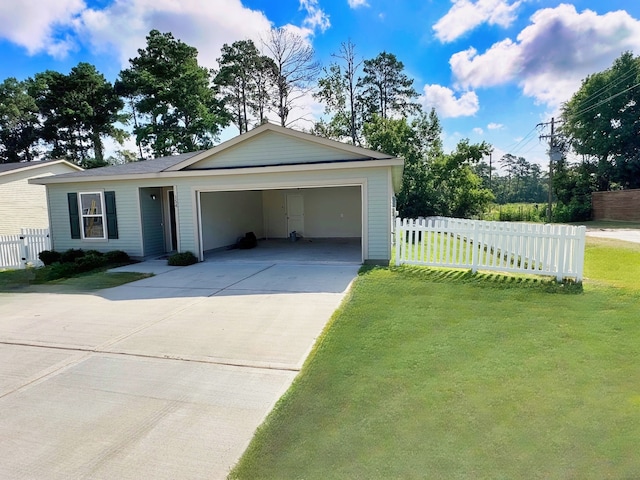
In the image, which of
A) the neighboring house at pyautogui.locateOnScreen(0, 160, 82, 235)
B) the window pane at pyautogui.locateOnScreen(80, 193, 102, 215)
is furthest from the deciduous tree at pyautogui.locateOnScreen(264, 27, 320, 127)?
the window pane at pyautogui.locateOnScreen(80, 193, 102, 215)

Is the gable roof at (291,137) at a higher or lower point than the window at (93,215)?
higher

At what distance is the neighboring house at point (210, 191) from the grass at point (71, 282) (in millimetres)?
2031

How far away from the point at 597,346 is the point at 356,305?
3.21 metres

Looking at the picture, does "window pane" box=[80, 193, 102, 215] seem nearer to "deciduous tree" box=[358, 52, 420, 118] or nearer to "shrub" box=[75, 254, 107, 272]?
"shrub" box=[75, 254, 107, 272]

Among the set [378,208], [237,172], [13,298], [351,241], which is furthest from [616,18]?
[13,298]

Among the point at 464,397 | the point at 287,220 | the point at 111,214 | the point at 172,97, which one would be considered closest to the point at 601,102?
the point at 287,220

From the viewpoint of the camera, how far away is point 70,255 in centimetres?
1134

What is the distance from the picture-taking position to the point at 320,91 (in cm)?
2866

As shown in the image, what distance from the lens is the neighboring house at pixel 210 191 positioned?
9266 millimetres

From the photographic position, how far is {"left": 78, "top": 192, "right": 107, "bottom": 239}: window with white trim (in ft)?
39.4

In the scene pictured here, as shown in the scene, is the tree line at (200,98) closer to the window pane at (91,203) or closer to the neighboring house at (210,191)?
the neighboring house at (210,191)

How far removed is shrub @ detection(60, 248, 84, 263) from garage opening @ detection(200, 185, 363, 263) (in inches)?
151

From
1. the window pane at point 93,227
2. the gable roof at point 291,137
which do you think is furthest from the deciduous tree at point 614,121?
the window pane at point 93,227

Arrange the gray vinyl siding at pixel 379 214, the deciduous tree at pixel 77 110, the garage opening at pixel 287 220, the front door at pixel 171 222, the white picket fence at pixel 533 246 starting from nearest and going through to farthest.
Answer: the white picket fence at pixel 533 246 < the gray vinyl siding at pixel 379 214 < the front door at pixel 171 222 < the garage opening at pixel 287 220 < the deciduous tree at pixel 77 110
